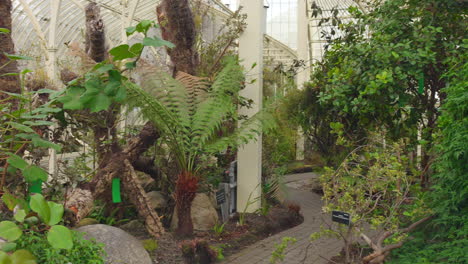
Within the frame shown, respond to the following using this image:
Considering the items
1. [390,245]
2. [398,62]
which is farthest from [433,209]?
[398,62]

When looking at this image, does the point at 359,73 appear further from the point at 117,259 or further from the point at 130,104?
the point at 117,259

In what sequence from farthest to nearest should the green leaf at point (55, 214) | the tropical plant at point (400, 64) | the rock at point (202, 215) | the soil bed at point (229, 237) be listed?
1. the rock at point (202, 215)
2. the tropical plant at point (400, 64)
3. the soil bed at point (229, 237)
4. the green leaf at point (55, 214)

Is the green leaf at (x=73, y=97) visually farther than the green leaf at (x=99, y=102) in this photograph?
Yes

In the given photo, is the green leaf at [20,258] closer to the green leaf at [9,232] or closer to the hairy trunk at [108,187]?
the green leaf at [9,232]

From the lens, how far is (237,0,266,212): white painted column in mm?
6359

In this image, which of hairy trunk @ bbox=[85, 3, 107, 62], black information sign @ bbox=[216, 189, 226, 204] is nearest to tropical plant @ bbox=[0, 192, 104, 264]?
black information sign @ bbox=[216, 189, 226, 204]

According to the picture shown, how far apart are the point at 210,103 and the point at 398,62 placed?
209cm

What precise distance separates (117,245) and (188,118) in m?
1.62

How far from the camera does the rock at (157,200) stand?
5629 mm

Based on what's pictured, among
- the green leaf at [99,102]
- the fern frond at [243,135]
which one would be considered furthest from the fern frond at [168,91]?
the green leaf at [99,102]

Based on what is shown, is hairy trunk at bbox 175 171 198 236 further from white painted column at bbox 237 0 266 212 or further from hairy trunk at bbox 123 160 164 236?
white painted column at bbox 237 0 266 212

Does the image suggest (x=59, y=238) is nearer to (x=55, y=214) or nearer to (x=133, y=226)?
(x=55, y=214)

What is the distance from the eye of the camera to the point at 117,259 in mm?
3734

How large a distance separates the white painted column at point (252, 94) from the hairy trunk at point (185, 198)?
4.84ft
